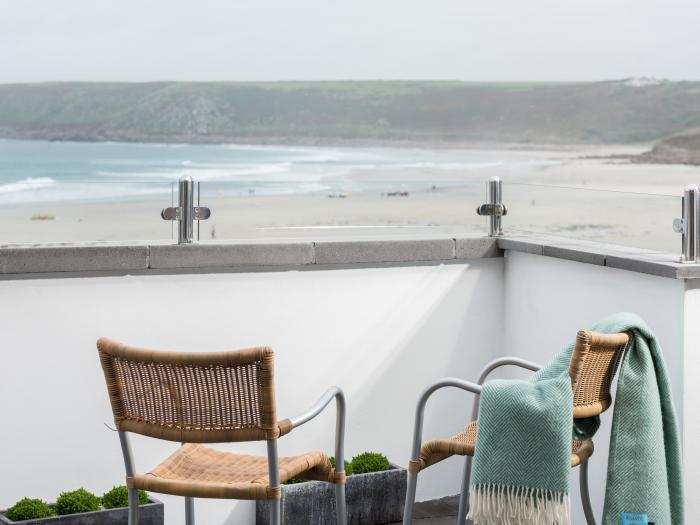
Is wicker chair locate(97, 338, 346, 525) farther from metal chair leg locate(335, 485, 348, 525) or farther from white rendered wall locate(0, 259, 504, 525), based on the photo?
white rendered wall locate(0, 259, 504, 525)

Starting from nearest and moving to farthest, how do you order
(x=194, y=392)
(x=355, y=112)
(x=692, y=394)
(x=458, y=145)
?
(x=194, y=392)
(x=692, y=394)
(x=355, y=112)
(x=458, y=145)

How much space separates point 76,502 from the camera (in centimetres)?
316

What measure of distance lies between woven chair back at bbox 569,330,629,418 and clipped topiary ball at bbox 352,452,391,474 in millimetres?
1169

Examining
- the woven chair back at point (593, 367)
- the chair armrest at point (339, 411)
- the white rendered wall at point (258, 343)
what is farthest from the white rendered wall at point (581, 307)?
the chair armrest at point (339, 411)

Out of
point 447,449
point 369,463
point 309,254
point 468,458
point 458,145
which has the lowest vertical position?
point 369,463

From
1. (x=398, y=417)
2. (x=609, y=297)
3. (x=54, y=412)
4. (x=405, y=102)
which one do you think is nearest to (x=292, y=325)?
(x=398, y=417)

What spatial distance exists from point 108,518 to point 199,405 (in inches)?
43.9

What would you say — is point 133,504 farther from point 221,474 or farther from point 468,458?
point 468,458

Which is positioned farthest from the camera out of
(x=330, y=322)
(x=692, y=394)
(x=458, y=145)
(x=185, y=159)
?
(x=458, y=145)

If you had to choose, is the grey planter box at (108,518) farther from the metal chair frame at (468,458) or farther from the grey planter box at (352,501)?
the metal chair frame at (468,458)

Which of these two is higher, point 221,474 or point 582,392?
point 582,392

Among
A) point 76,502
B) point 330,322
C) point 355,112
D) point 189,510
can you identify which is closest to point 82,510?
point 76,502

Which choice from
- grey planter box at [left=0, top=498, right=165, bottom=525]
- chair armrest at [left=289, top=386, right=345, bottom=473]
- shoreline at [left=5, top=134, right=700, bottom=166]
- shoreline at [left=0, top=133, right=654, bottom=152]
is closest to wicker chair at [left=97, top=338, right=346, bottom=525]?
chair armrest at [left=289, top=386, right=345, bottom=473]

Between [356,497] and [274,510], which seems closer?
[274,510]
